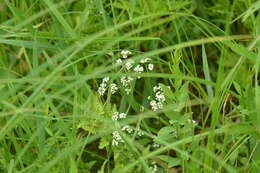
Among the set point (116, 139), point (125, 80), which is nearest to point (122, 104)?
point (125, 80)

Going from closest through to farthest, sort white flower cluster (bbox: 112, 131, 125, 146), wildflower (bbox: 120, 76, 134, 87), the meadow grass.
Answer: the meadow grass → white flower cluster (bbox: 112, 131, 125, 146) → wildflower (bbox: 120, 76, 134, 87)

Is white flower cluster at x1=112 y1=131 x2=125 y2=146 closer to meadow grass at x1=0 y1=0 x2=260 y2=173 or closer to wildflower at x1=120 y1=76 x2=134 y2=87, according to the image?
meadow grass at x1=0 y1=0 x2=260 y2=173

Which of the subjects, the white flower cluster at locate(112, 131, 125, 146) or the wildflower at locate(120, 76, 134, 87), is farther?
the wildflower at locate(120, 76, 134, 87)

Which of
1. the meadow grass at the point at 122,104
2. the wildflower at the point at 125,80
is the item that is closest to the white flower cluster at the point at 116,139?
the meadow grass at the point at 122,104

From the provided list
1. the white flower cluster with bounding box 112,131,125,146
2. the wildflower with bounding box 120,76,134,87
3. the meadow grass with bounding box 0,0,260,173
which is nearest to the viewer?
the meadow grass with bounding box 0,0,260,173

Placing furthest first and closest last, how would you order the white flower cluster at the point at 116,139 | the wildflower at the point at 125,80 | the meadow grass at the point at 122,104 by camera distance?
the wildflower at the point at 125,80, the white flower cluster at the point at 116,139, the meadow grass at the point at 122,104

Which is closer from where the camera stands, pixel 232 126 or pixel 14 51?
pixel 232 126

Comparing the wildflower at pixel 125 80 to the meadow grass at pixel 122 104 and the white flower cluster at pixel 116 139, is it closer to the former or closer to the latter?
the meadow grass at pixel 122 104

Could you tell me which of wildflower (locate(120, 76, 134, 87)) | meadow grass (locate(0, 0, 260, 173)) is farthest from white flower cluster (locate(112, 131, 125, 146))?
wildflower (locate(120, 76, 134, 87))

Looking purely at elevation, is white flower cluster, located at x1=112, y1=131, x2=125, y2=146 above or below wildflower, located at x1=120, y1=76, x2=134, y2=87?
below

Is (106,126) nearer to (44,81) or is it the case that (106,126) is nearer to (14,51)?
(44,81)

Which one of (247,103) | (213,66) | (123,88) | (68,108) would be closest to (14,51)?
(68,108)
